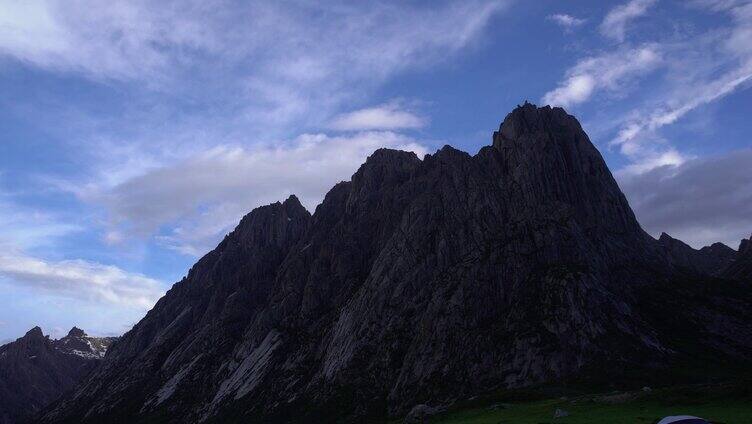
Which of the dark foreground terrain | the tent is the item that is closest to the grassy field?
the dark foreground terrain

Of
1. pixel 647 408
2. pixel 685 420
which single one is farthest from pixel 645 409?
pixel 685 420

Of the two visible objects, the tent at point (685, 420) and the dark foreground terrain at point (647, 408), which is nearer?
the tent at point (685, 420)

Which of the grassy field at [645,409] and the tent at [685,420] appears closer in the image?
the tent at [685,420]

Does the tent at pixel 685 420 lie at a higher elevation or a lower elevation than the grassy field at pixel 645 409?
higher

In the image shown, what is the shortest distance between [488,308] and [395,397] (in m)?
39.4

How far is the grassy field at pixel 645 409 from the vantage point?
5747 centimetres

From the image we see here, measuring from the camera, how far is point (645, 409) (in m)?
65.9

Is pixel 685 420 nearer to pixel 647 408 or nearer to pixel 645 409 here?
pixel 645 409

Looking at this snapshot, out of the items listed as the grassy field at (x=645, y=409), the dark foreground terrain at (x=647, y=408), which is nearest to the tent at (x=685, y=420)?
the dark foreground terrain at (x=647, y=408)

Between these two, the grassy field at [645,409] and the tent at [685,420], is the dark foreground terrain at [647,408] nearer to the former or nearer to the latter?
the grassy field at [645,409]

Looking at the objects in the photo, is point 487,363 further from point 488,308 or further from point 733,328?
point 733,328

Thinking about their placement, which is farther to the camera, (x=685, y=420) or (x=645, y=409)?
(x=645, y=409)

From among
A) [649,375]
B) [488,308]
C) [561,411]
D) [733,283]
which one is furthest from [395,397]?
[733,283]

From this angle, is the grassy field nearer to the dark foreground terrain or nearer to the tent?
the dark foreground terrain
